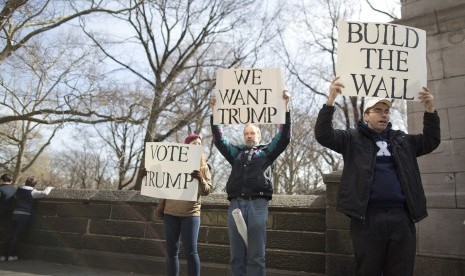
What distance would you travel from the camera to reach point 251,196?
418 cm

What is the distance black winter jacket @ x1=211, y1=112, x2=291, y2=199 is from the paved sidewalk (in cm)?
351

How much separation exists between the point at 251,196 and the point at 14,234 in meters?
6.01

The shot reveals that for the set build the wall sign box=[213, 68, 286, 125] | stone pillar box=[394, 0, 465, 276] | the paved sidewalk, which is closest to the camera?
build the wall sign box=[213, 68, 286, 125]

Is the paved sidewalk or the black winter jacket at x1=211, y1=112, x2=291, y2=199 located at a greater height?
the black winter jacket at x1=211, y1=112, x2=291, y2=199

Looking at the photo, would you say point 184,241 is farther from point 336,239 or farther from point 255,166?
point 336,239

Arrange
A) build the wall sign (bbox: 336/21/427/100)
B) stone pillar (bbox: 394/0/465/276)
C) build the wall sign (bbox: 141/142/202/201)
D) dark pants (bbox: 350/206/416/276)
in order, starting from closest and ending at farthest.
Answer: dark pants (bbox: 350/206/416/276)
build the wall sign (bbox: 336/21/427/100)
build the wall sign (bbox: 141/142/202/201)
stone pillar (bbox: 394/0/465/276)

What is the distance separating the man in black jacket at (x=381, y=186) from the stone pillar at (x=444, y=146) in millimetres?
2237

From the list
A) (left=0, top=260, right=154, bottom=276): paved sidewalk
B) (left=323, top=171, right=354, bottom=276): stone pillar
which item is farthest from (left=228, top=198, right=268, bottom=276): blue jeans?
(left=0, top=260, right=154, bottom=276): paved sidewalk

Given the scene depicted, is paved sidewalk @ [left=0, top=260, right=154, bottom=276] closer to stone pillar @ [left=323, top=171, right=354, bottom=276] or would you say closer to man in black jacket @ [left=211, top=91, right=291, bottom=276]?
stone pillar @ [left=323, top=171, right=354, bottom=276]

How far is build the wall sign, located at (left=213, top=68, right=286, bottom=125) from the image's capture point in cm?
473

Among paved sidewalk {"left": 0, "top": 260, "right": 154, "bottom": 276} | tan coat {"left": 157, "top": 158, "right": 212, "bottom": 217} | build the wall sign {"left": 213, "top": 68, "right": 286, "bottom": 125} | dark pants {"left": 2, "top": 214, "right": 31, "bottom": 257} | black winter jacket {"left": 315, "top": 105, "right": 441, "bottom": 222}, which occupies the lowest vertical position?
paved sidewalk {"left": 0, "top": 260, "right": 154, "bottom": 276}

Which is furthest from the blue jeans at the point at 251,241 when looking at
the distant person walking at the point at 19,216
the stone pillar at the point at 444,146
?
the distant person walking at the point at 19,216

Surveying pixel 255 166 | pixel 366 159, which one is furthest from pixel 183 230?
pixel 366 159

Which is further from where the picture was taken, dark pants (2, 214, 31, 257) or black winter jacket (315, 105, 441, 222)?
dark pants (2, 214, 31, 257)
